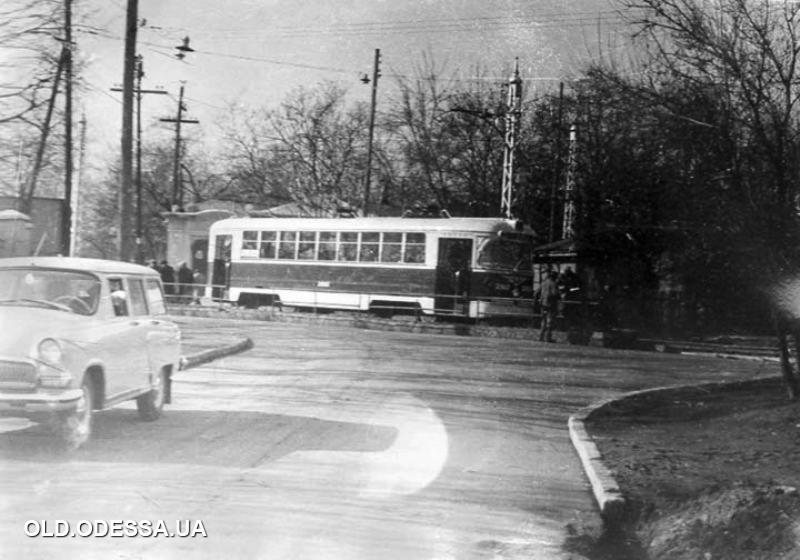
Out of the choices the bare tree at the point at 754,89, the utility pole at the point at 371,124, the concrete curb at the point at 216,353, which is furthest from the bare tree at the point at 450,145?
the bare tree at the point at 754,89

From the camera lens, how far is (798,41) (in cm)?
1077

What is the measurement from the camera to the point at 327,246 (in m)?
32.0

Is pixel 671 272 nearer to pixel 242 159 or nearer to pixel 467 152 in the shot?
pixel 467 152

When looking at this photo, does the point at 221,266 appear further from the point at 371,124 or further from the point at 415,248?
the point at 415,248

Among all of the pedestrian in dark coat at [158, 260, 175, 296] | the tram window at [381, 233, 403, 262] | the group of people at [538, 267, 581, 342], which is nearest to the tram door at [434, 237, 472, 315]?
the tram window at [381, 233, 403, 262]

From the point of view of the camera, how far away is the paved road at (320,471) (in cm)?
620

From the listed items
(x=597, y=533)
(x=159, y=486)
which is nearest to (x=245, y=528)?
(x=159, y=486)

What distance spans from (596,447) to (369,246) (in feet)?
69.3

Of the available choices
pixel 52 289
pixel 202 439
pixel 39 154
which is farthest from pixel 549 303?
pixel 52 289

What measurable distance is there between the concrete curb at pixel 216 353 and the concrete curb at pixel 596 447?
616cm

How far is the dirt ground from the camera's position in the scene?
639 centimetres

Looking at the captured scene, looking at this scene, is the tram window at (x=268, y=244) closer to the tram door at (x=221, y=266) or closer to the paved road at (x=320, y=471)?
the tram door at (x=221, y=266)

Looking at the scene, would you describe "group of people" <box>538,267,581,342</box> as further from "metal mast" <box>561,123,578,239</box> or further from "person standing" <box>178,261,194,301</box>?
"person standing" <box>178,261,194,301</box>

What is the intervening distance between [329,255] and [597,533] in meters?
25.2
